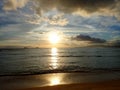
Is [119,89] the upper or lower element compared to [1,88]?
lower

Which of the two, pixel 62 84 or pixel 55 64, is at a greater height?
pixel 55 64

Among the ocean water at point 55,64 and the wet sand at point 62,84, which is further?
the ocean water at point 55,64

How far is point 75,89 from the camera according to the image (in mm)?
11367

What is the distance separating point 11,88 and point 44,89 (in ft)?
7.09

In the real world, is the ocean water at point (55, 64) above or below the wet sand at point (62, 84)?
above

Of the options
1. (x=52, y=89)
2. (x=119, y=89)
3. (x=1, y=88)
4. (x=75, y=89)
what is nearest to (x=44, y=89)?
(x=52, y=89)

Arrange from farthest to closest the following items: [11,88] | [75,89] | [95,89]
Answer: [11,88] < [75,89] < [95,89]

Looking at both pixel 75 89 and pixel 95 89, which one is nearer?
pixel 95 89

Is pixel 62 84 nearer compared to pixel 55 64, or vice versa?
pixel 62 84

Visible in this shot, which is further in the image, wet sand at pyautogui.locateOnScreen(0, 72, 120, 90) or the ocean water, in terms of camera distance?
the ocean water

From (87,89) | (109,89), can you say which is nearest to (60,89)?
(87,89)

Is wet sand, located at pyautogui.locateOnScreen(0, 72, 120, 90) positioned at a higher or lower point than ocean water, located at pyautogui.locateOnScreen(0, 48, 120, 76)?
lower

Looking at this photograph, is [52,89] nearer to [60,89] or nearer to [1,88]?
[60,89]

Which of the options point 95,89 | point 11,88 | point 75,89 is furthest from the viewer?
point 11,88
